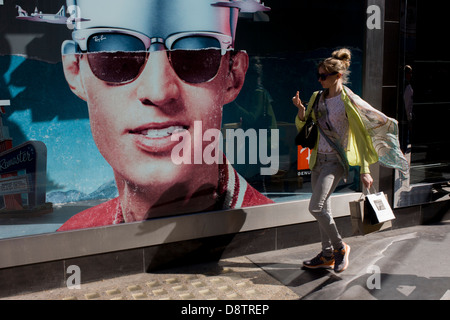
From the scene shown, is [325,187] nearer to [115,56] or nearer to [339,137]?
[339,137]

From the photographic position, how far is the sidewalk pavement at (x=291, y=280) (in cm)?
397

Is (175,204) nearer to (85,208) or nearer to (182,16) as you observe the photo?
(85,208)

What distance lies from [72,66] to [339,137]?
2338 millimetres

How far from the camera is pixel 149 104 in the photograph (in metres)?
4.29

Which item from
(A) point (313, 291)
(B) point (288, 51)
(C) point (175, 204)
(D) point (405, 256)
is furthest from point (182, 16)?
(D) point (405, 256)

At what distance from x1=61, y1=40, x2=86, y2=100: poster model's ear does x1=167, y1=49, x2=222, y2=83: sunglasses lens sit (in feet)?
2.56

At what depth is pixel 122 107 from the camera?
13.9 ft

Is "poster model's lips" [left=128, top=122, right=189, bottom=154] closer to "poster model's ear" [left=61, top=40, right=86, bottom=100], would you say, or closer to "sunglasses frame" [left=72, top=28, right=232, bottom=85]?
"sunglasses frame" [left=72, top=28, right=232, bottom=85]

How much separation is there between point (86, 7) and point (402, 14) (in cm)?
339

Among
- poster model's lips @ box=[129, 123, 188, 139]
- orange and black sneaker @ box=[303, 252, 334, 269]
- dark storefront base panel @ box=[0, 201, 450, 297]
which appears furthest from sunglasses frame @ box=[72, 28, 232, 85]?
orange and black sneaker @ box=[303, 252, 334, 269]

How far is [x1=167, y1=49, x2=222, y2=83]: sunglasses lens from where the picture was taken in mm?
4309

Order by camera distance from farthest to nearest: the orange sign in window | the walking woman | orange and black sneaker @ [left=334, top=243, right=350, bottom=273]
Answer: the orange sign in window
orange and black sneaker @ [left=334, top=243, right=350, bottom=273]
the walking woman

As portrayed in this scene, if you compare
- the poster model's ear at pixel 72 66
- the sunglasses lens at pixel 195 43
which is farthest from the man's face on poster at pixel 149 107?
the sunglasses lens at pixel 195 43

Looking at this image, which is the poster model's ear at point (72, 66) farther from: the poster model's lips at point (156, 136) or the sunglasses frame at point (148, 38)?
the poster model's lips at point (156, 136)
